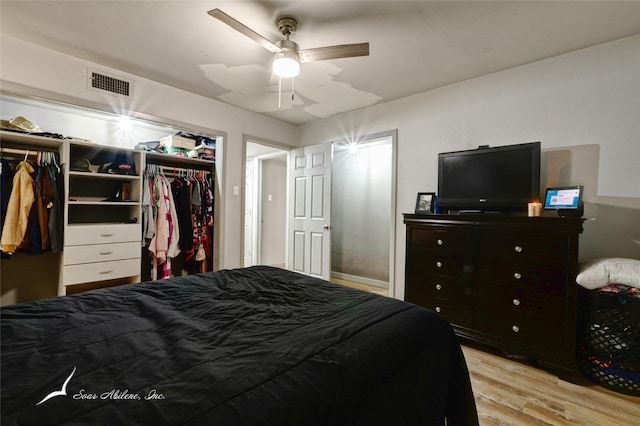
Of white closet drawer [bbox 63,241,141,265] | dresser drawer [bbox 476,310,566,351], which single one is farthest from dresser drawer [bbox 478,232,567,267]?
white closet drawer [bbox 63,241,141,265]

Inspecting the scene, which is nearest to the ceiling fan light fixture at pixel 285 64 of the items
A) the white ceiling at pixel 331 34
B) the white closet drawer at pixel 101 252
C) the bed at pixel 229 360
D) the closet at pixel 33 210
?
the white ceiling at pixel 331 34

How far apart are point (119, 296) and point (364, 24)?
2246 millimetres

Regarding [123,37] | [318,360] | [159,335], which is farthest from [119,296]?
[123,37]

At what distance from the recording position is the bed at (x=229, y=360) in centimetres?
63

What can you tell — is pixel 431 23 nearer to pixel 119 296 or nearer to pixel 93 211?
pixel 119 296

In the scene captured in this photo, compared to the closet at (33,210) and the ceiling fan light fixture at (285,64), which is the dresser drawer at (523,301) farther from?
the closet at (33,210)

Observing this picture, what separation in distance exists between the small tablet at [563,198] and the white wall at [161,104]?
10.5 ft

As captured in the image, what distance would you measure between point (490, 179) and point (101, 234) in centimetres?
360

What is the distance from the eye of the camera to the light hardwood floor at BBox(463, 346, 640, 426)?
1.60 m

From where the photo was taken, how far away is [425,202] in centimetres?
306

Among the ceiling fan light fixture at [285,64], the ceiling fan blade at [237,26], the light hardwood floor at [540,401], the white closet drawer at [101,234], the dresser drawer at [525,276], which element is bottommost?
the light hardwood floor at [540,401]

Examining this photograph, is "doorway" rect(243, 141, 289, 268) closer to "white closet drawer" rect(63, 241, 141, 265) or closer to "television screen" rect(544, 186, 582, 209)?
"white closet drawer" rect(63, 241, 141, 265)

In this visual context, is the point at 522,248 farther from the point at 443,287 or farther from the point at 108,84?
the point at 108,84

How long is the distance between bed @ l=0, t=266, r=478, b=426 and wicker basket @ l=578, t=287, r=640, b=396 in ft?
4.65
